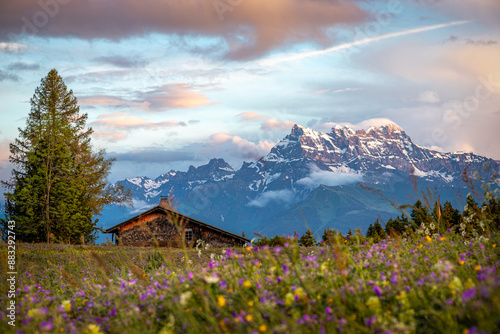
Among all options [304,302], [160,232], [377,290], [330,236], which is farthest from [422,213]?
[160,232]

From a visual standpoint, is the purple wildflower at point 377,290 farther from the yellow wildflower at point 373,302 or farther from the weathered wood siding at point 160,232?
the weathered wood siding at point 160,232

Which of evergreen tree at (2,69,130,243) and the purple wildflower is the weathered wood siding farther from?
the purple wildflower

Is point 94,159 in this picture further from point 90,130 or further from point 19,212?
point 19,212

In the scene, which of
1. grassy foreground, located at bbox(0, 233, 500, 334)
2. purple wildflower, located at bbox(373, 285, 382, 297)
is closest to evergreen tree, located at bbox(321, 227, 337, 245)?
grassy foreground, located at bbox(0, 233, 500, 334)

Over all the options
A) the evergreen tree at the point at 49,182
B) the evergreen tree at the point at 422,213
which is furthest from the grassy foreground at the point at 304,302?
the evergreen tree at the point at 49,182

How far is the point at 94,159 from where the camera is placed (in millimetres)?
48750

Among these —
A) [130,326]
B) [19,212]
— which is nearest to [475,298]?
[130,326]

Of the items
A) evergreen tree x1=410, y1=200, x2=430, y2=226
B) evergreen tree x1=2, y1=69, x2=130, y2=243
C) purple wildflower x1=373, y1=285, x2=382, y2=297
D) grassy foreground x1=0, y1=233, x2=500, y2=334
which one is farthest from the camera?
evergreen tree x1=2, y1=69, x2=130, y2=243

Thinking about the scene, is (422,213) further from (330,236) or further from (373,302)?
(373,302)

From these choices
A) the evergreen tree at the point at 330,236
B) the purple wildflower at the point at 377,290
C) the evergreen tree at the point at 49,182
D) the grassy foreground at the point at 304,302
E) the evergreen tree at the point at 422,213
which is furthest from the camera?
the evergreen tree at the point at 49,182

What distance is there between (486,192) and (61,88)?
4203cm

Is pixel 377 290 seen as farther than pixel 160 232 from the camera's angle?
No

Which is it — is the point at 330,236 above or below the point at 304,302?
above

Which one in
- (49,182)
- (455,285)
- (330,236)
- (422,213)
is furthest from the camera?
(49,182)
